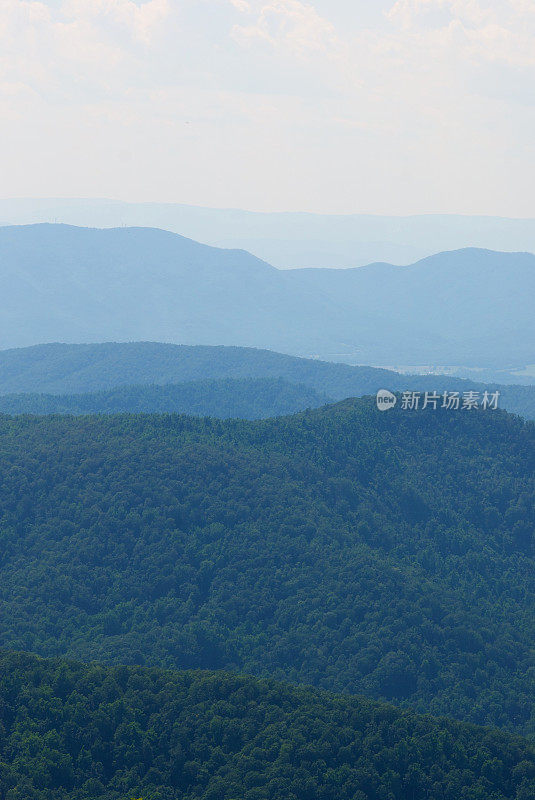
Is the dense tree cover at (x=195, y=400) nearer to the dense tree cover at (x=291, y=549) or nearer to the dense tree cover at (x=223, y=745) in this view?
the dense tree cover at (x=291, y=549)

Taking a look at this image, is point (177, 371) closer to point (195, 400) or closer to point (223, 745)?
point (195, 400)

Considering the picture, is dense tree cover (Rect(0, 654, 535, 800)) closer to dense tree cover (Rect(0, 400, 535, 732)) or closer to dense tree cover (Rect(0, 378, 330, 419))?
dense tree cover (Rect(0, 400, 535, 732))

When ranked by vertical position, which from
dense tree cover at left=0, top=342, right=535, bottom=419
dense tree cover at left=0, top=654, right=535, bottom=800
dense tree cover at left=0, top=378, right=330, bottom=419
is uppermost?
dense tree cover at left=0, top=342, right=535, bottom=419

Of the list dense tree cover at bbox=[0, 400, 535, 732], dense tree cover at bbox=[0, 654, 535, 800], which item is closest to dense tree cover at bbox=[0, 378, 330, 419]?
dense tree cover at bbox=[0, 400, 535, 732]

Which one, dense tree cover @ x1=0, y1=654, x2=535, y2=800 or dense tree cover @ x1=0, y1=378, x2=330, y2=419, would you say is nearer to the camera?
dense tree cover @ x1=0, y1=654, x2=535, y2=800

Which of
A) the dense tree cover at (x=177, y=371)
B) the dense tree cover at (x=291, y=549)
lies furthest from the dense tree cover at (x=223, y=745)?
the dense tree cover at (x=177, y=371)

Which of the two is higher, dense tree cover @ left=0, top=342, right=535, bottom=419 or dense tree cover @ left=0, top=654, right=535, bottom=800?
dense tree cover @ left=0, top=342, right=535, bottom=419
